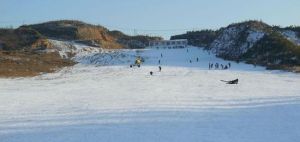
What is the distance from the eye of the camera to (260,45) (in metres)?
75.3

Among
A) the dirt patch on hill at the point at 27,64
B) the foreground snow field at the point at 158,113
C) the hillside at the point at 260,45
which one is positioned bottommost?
the foreground snow field at the point at 158,113

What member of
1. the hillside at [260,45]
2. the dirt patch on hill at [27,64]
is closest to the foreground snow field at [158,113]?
the dirt patch on hill at [27,64]

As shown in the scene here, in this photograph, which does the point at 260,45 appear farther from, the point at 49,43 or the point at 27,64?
the point at 49,43

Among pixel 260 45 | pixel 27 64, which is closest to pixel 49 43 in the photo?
pixel 27 64

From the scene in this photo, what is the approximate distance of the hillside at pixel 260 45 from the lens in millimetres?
63719

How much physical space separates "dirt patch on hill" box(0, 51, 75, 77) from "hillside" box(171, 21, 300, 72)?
85.0 ft

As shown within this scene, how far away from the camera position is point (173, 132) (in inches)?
787

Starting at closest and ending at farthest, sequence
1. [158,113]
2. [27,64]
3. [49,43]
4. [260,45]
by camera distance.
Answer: [158,113], [27,64], [260,45], [49,43]

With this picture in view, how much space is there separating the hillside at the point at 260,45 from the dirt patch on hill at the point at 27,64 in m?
25.9

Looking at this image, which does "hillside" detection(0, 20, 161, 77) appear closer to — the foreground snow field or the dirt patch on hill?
the dirt patch on hill

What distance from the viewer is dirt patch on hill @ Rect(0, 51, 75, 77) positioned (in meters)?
59.0

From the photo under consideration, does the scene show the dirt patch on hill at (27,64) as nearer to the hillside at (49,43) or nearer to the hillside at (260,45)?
the hillside at (49,43)

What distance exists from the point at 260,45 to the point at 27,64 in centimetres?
3359

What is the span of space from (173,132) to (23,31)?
8589 cm
